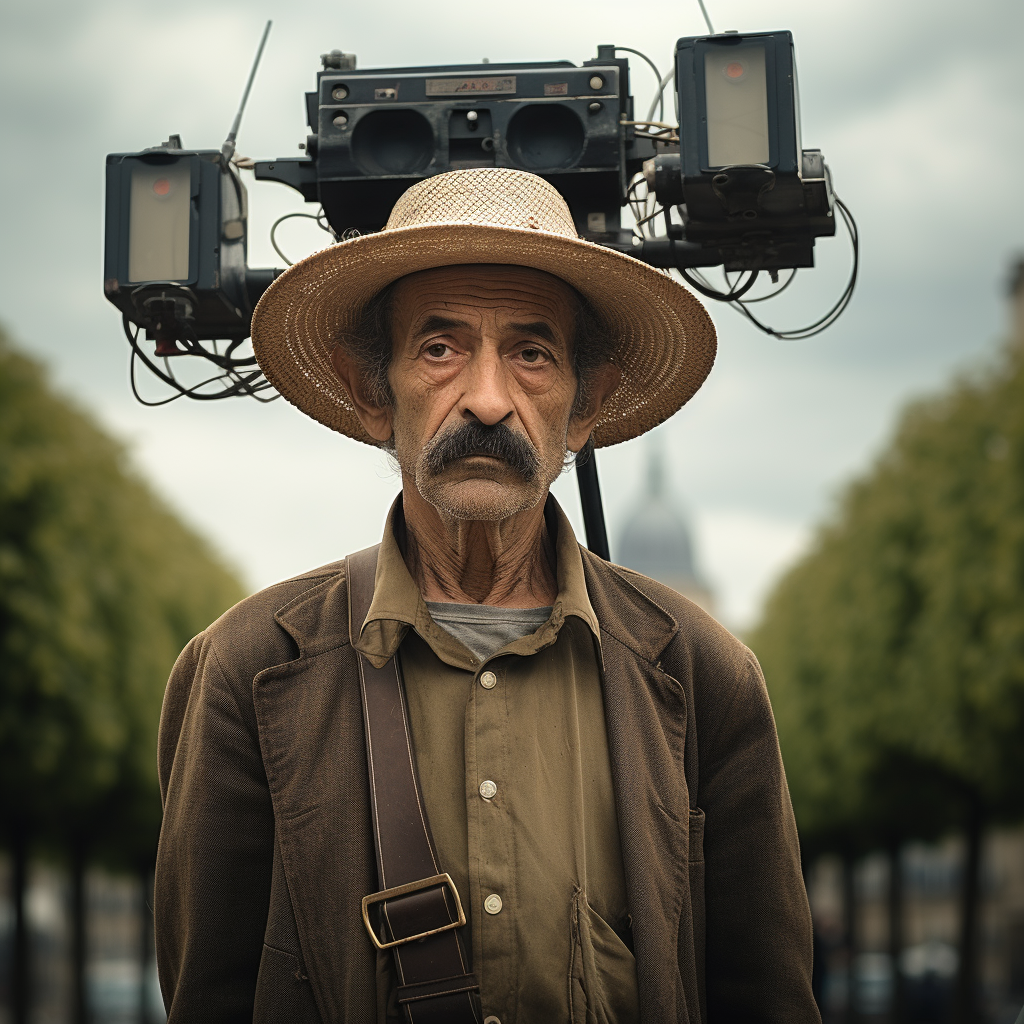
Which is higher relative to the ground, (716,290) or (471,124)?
(471,124)

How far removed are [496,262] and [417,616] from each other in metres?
0.80

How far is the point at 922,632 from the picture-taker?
19.5m

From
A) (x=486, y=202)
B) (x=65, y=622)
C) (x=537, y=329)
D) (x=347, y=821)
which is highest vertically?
(x=65, y=622)

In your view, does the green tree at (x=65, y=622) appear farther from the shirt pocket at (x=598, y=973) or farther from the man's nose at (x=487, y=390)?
the shirt pocket at (x=598, y=973)

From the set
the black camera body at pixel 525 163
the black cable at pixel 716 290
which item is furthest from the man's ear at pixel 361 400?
the black cable at pixel 716 290

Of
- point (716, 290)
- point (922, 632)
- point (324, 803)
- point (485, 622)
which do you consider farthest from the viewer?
point (922, 632)

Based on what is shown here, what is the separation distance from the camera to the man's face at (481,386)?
10.6 ft

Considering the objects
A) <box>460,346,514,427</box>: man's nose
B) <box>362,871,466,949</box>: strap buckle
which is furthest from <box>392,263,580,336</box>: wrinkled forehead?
<box>362,871,466,949</box>: strap buckle

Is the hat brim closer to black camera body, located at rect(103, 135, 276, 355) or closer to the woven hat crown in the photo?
the woven hat crown

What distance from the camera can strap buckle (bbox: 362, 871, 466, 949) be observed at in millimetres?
2906

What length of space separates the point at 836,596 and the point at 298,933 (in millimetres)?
22952

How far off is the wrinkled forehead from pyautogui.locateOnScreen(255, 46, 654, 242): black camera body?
10.3 inches

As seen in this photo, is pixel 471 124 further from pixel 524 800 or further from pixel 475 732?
pixel 524 800

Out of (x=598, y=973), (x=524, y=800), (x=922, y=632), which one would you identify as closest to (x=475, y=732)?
(x=524, y=800)
